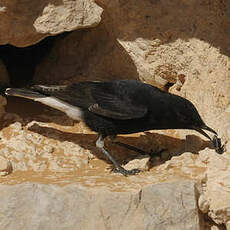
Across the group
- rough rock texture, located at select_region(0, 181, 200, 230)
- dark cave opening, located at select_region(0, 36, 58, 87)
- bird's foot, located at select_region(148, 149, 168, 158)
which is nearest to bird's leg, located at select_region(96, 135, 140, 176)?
bird's foot, located at select_region(148, 149, 168, 158)

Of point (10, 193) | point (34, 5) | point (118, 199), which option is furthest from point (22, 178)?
point (34, 5)

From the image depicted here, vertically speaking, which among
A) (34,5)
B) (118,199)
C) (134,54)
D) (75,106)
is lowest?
(118,199)

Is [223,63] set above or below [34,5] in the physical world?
below

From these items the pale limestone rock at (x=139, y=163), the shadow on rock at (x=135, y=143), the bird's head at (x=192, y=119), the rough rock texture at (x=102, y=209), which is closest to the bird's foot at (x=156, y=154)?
the shadow on rock at (x=135, y=143)

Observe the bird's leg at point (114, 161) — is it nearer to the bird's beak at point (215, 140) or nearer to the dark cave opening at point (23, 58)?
the bird's beak at point (215, 140)

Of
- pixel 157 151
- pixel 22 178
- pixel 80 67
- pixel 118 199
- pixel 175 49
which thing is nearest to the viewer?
pixel 118 199

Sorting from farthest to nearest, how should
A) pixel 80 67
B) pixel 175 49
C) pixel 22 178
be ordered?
pixel 80 67 → pixel 175 49 → pixel 22 178

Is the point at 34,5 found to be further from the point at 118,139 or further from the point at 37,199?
the point at 37,199

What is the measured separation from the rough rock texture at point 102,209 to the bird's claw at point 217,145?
90 cm

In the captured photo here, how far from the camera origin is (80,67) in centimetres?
708

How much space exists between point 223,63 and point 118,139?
1.62m

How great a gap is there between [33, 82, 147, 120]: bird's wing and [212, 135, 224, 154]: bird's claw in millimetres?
826

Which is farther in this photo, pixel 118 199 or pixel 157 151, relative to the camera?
pixel 157 151

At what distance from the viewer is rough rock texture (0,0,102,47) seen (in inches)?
231
